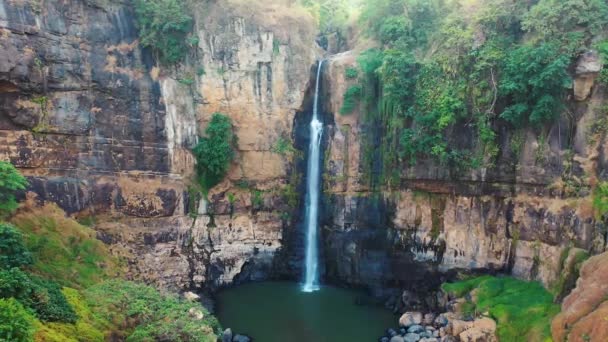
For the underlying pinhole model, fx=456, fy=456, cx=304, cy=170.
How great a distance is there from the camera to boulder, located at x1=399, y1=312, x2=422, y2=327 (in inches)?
778

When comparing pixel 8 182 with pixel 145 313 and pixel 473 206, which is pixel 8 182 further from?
pixel 473 206

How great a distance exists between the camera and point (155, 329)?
44.2 feet

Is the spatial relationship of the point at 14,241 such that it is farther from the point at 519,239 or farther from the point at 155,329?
the point at 519,239

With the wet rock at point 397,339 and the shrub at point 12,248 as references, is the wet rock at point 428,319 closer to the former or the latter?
the wet rock at point 397,339

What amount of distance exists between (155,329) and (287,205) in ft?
41.7

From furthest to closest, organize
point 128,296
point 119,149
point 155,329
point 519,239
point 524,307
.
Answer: point 119,149
point 519,239
point 524,307
point 128,296
point 155,329

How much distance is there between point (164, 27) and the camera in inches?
866

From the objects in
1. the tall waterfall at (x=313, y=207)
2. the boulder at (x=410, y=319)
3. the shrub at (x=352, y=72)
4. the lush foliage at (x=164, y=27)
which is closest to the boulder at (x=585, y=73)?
the shrub at (x=352, y=72)

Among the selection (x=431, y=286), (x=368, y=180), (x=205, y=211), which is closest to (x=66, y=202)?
(x=205, y=211)

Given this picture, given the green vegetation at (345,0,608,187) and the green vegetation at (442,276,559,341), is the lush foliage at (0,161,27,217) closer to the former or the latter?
the green vegetation at (345,0,608,187)

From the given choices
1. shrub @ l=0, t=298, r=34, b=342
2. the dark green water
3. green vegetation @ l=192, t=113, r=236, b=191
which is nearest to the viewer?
shrub @ l=0, t=298, r=34, b=342

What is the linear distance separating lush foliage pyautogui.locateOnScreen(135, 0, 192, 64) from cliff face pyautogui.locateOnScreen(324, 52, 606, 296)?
8233mm

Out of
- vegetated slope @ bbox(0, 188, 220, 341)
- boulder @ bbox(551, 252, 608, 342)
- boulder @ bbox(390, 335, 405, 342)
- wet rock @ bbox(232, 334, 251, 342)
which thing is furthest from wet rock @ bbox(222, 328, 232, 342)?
boulder @ bbox(551, 252, 608, 342)

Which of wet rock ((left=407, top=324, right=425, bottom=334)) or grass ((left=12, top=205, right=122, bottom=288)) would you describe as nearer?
grass ((left=12, top=205, right=122, bottom=288))
